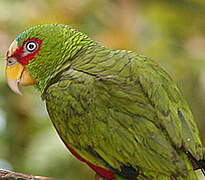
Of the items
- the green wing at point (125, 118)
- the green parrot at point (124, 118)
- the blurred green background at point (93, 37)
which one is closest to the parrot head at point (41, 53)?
the green parrot at point (124, 118)

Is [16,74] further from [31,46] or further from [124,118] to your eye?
[124,118]

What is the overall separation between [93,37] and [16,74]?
2.15 meters

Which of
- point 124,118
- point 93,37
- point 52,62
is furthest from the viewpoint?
point 93,37

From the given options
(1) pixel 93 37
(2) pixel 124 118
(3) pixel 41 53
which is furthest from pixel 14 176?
(1) pixel 93 37

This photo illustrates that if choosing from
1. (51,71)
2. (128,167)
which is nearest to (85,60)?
(51,71)

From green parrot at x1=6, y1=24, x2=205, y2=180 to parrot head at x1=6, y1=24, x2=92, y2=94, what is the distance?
114mm

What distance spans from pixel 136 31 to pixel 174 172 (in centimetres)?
276

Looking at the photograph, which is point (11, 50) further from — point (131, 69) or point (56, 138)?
point (56, 138)

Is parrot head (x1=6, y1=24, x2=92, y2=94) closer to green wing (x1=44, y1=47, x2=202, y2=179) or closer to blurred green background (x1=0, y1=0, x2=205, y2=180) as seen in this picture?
green wing (x1=44, y1=47, x2=202, y2=179)

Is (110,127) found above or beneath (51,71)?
beneath

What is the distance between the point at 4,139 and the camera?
4770mm

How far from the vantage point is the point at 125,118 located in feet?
8.20

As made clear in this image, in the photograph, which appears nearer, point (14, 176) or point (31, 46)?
point (14, 176)

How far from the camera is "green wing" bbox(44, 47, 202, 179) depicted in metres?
2.45
